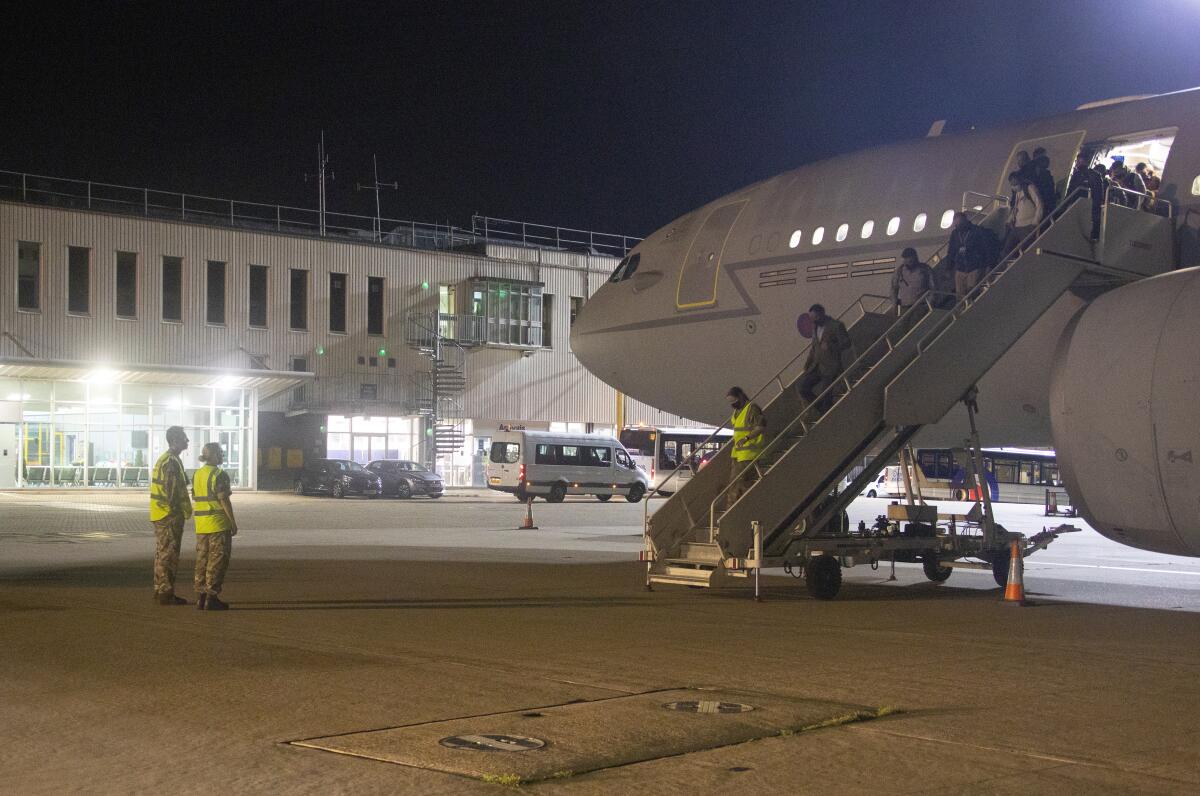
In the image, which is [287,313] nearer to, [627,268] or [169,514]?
[627,268]

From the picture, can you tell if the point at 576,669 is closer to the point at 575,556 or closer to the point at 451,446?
the point at 575,556

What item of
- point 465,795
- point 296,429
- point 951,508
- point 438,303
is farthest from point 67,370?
point 465,795

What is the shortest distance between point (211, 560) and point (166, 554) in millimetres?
761

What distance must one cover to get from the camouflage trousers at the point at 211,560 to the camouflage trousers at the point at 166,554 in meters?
0.48

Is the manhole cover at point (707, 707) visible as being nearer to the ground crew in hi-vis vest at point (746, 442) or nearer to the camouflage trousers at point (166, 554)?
the ground crew in hi-vis vest at point (746, 442)

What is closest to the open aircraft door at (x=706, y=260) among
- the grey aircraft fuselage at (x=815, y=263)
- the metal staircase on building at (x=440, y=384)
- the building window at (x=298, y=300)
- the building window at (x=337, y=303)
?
the grey aircraft fuselage at (x=815, y=263)

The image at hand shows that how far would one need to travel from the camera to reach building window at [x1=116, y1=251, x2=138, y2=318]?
4956 centimetres

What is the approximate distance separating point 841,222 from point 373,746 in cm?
1127

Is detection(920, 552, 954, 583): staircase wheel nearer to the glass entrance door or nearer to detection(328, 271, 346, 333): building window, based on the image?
detection(328, 271, 346, 333): building window

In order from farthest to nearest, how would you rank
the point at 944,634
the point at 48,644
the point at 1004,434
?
1. the point at 1004,434
2. the point at 944,634
3. the point at 48,644

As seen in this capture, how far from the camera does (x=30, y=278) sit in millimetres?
47875

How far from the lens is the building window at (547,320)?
2374 inches

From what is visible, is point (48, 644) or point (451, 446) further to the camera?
point (451, 446)

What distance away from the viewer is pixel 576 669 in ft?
29.2
